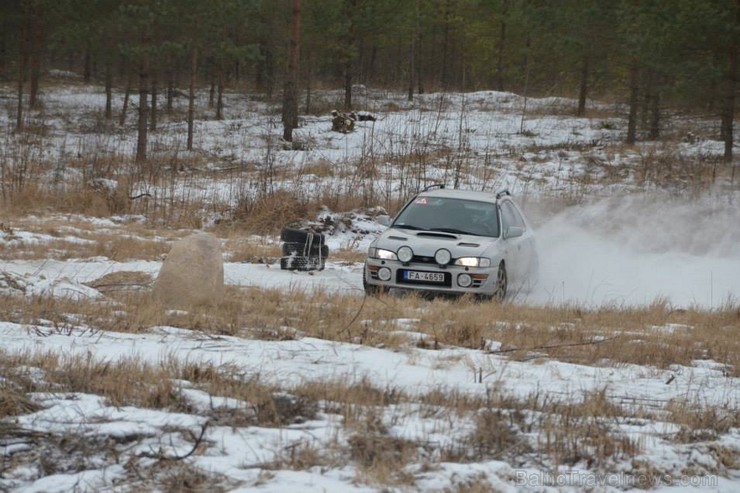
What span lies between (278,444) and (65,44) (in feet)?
117

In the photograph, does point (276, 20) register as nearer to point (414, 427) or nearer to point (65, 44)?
point (65, 44)

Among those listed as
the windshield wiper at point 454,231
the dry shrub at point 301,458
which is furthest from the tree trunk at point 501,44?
the dry shrub at point 301,458

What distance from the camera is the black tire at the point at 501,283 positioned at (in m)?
10.9

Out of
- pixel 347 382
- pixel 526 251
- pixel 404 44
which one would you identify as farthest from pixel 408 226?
pixel 404 44

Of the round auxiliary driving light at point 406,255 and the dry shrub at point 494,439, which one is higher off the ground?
the round auxiliary driving light at point 406,255

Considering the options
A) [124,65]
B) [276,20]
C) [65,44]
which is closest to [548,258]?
[65,44]

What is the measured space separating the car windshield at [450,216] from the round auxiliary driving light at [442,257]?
2.41 feet

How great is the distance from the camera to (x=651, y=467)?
15.9 feet

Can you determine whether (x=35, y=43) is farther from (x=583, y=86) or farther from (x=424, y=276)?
(x=424, y=276)

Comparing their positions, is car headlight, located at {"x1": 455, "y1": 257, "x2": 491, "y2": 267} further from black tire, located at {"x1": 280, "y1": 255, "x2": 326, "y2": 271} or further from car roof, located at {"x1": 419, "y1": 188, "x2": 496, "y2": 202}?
black tire, located at {"x1": 280, "y1": 255, "x2": 326, "y2": 271}

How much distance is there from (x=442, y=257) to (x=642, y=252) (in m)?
8.15

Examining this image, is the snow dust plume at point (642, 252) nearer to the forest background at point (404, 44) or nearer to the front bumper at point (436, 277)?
the front bumper at point (436, 277)

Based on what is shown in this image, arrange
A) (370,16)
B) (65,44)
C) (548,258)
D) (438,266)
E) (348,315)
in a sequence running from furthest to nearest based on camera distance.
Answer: (370,16) → (65,44) → (548,258) → (438,266) → (348,315)

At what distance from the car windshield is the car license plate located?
88cm
